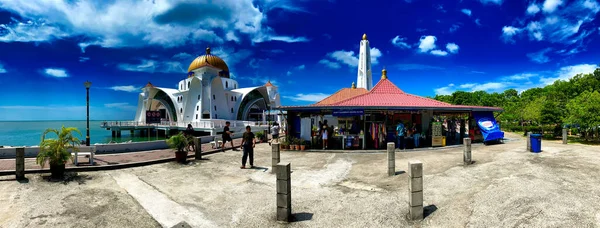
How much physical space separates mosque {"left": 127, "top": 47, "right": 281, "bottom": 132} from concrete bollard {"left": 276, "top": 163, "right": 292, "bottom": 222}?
43.0 metres

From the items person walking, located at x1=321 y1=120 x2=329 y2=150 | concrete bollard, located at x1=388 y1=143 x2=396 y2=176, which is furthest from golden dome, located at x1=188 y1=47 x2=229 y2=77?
concrete bollard, located at x1=388 y1=143 x2=396 y2=176

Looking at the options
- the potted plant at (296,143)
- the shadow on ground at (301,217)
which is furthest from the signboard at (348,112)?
the shadow on ground at (301,217)

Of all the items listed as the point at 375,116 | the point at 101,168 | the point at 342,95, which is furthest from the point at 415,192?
the point at 342,95

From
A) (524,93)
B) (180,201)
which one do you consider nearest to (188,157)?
(180,201)

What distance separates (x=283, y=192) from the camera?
18.1 ft

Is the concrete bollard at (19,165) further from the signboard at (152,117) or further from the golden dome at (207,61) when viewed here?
the golden dome at (207,61)

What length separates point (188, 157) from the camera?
501 inches

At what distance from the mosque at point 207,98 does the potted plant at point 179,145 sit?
36254 mm

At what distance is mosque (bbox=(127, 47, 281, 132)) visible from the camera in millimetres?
49281

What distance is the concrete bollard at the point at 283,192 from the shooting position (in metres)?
5.47

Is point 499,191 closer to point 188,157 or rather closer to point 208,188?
point 208,188

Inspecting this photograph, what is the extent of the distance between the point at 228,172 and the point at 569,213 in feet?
29.9

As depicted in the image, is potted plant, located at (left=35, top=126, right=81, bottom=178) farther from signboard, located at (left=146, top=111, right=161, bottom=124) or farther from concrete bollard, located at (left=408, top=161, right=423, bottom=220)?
signboard, located at (left=146, top=111, right=161, bottom=124)

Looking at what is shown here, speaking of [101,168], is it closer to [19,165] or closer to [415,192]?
[19,165]
